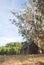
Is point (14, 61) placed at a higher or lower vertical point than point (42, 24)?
lower

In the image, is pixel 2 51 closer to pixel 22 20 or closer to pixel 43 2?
pixel 22 20

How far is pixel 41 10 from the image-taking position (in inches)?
966

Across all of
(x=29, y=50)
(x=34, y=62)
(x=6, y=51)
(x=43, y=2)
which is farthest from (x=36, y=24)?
(x=6, y=51)

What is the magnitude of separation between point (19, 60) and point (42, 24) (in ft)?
25.9

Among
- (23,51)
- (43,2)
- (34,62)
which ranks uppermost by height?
(43,2)

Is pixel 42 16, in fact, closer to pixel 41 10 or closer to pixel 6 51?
pixel 41 10

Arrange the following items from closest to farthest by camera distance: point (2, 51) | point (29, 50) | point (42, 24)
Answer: point (42, 24) < point (29, 50) < point (2, 51)

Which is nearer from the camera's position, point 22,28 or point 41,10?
point 41,10

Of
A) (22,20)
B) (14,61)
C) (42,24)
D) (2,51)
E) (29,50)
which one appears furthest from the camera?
(2,51)

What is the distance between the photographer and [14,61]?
21109 millimetres

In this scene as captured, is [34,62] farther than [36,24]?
No

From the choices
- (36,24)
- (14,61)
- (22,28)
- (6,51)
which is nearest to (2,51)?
(6,51)

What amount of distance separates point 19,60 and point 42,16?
20.1 feet

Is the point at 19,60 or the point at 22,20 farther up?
the point at 22,20
